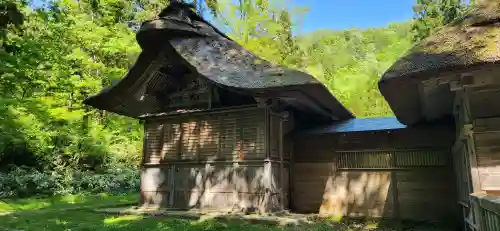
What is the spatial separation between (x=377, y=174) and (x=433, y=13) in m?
20.6

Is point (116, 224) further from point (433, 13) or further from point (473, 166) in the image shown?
point (433, 13)

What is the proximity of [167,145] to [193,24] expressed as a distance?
4.02 metres

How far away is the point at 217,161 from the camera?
1083 centimetres

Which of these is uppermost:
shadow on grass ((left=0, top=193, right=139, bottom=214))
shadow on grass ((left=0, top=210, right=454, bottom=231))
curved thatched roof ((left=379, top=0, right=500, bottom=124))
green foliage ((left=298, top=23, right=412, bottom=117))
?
green foliage ((left=298, top=23, right=412, bottom=117))

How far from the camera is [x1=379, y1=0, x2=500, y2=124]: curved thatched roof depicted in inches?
219

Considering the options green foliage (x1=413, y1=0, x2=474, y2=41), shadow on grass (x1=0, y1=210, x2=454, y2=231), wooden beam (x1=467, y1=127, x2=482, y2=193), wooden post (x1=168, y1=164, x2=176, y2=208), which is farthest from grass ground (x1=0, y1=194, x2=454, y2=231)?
green foliage (x1=413, y1=0, x2=474, y2=41)

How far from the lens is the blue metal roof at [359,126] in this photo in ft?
36.8

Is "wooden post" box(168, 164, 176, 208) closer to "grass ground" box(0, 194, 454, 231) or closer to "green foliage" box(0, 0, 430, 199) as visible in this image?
"grass ground" box(0, 194, 454, 231)

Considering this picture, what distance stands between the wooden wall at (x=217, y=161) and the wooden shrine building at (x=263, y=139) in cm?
3

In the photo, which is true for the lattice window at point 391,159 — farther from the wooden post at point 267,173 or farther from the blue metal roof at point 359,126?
the wooden post at point 267,173

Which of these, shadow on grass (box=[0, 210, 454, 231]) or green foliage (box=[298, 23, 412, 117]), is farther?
green foliage (box=[298, 23, 412, 117])

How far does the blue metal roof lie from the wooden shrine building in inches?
1.4

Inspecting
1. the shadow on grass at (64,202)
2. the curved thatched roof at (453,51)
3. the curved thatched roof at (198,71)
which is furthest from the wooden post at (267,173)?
the shadow on grass at (64,202)

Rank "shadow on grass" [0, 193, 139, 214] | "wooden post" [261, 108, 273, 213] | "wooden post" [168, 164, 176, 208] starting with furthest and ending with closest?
1. "shadow on grass" [0, 193, 139, 214]
2. "wooden post" [168, 164, 176, 208]
3. "wooden post" [261, 108, 273, 213]
